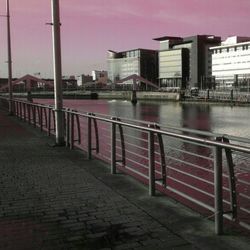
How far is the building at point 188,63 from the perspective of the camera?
15704 cm

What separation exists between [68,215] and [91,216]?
0.26 meters

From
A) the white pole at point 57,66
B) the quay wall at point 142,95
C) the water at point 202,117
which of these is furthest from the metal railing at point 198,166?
the quay wall at point 142,95

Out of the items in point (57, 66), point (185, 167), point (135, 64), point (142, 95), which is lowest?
point (142, 95)

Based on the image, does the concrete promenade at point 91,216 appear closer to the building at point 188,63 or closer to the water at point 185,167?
the water at point 185,167

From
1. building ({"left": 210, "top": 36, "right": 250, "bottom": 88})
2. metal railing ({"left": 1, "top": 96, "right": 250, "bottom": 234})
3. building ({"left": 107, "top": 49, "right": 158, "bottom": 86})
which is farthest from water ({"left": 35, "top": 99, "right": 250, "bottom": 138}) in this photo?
building ({"left": 107, "top": 49, "right": 158, "bottom": 86})

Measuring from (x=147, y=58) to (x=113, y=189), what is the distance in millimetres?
174041

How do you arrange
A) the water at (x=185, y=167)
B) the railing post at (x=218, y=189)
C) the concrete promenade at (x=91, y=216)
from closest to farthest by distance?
the concrete promenade at (x=91, y=216), the railing post at (x=218, y=189), the water at (x=185, y=167)

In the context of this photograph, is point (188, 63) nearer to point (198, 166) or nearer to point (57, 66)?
point (57, 66)

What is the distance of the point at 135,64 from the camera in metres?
177

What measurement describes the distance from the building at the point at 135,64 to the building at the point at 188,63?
867 cm

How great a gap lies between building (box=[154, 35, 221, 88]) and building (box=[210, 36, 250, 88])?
5000 mm

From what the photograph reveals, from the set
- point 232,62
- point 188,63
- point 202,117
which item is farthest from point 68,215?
point 188,63

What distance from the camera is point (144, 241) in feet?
14.5

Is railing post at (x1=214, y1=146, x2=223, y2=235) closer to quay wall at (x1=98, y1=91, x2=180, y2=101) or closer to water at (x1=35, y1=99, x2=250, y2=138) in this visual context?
water at (x1=35, y1=99, x2=250, y2=138)
